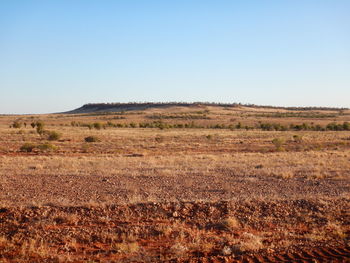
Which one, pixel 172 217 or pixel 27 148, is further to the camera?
pixel 27 148

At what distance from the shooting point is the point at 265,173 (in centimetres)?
1903

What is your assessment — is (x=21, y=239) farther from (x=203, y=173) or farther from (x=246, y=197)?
(x=203, y=173)

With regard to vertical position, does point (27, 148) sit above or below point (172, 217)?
below

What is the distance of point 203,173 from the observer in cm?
1895

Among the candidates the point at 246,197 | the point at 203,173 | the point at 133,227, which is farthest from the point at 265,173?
the point at 133,227

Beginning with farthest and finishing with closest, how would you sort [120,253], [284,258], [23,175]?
[23,175] < [120,253] < [284,258]

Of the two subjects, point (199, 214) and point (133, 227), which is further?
point (199, 214)

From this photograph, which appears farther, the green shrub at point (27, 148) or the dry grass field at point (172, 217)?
the green shrub at point (27, 148)

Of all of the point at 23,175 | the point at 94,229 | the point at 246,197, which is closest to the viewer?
the point at 94,229

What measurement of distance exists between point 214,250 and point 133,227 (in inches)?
89.7

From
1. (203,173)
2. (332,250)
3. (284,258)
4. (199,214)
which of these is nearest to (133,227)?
(199,214)

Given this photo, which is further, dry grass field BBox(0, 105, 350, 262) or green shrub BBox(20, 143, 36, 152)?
green shrub BBox(20, 143, 36, 152)

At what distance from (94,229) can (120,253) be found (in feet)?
5.18

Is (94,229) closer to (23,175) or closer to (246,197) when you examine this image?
(246,197)
